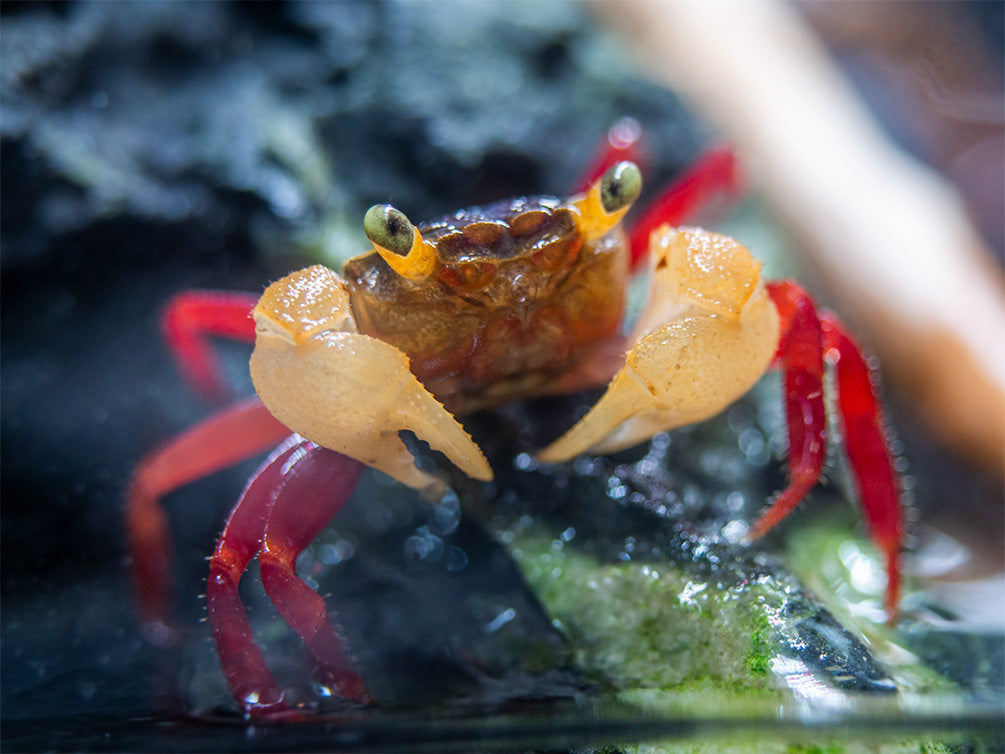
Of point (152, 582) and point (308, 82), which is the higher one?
point (308, 82)

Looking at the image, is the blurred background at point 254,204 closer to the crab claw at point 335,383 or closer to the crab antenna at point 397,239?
the crab claw at point 335,383

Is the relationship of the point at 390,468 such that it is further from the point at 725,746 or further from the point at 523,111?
the point at 523,111

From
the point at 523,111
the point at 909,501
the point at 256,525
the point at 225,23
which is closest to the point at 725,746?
the point at 256,525

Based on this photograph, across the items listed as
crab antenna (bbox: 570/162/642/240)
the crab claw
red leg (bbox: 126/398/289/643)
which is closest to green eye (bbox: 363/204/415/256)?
the crab claw

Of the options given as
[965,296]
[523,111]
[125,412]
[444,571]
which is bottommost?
[125,412]

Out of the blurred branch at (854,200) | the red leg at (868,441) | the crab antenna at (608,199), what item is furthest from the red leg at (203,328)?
the blurred branch at (854,200)
